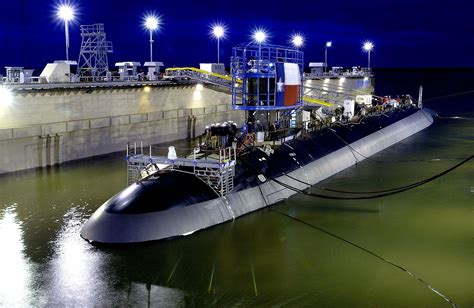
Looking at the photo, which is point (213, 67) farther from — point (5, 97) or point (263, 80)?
point (263, 80)

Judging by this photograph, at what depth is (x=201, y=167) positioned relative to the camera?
74.7ft

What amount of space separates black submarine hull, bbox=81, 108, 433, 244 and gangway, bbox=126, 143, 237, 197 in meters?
0.60

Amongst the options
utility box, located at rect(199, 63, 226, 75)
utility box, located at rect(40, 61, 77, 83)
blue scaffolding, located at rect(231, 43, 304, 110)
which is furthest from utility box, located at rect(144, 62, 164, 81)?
blue scaffolding, located at rect(231, 43, 304, 110)

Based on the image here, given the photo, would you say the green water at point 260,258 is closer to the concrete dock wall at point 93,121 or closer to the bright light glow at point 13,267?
the bright light glow at point 13,267

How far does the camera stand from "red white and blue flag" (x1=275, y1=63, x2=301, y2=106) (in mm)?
29703

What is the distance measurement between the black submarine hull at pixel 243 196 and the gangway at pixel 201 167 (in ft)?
1.98

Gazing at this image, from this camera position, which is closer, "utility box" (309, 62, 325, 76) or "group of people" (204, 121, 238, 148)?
"group of people" (204, 121, 238, 148)

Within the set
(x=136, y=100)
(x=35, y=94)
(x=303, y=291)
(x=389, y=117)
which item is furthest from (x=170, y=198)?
(x=389, y=117)

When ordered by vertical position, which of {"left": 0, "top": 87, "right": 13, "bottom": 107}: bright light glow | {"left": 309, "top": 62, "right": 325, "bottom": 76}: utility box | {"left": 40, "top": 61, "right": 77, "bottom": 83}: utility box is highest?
{"left": 309, "top": 62, "right": 325, "bottom": 76}: utility box

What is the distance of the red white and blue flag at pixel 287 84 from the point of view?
29.7m

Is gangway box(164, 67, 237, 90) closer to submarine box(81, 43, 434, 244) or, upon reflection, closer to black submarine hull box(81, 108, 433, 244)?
submarine box(81, 43, 434, 244)

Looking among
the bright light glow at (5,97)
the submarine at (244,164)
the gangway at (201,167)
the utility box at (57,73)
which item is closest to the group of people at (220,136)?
the submarine at (244,164)

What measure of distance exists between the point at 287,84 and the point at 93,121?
18863 millimetres

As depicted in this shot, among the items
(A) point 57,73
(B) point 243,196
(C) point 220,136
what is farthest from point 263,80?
(A) point 57,73
